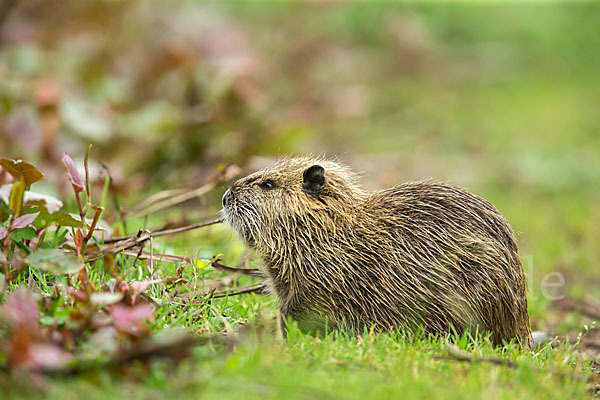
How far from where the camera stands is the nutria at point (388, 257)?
3.33m

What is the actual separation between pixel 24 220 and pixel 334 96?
6.62 metres

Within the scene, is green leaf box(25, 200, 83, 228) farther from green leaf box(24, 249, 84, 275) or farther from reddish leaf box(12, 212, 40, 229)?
green leaf box(24, 249, 84, 275)

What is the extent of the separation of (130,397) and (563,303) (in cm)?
353

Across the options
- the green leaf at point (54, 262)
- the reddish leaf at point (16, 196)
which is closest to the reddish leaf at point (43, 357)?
the green leaf at point (54, 262)

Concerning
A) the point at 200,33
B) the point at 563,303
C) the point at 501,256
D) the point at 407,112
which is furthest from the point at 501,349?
the point at 407,112

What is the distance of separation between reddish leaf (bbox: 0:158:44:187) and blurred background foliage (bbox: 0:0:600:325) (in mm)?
1442

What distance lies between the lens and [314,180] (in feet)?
12.0

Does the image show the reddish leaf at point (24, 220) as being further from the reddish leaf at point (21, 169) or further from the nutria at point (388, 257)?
the nutria at point (388, 257)

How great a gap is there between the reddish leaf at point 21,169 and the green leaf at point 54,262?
0.41m

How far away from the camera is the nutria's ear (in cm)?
363

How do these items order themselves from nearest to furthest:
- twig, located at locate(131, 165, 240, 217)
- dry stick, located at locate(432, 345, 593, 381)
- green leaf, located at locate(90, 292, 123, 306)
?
green leaf, located at locate(90, 292, 123, 306), dry stick, located at locate(432, 345, 593, 381), twig, located at locate(131, 165, 240, 217)

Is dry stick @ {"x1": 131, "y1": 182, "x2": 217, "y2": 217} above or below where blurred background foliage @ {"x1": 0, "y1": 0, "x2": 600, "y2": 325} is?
below

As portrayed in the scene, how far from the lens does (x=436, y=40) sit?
47.8 feet

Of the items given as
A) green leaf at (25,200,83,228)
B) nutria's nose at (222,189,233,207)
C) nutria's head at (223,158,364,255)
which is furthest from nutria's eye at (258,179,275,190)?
green leaf at (25,200,83,228)
